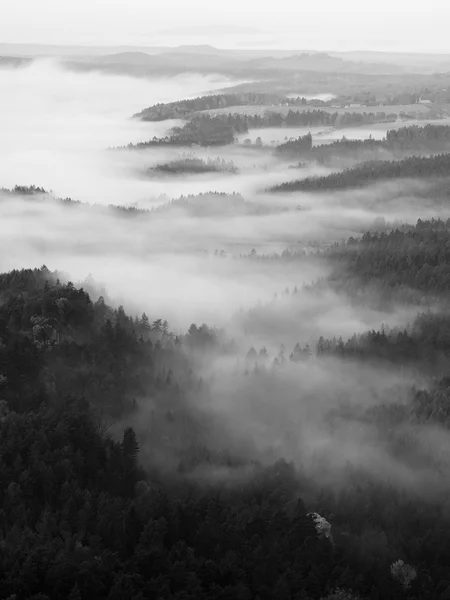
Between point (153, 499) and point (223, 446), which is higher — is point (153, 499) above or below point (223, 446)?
above

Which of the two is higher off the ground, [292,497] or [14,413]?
[14,413]

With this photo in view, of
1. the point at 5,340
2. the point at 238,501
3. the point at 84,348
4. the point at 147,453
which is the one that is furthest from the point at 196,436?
the point at 5,340

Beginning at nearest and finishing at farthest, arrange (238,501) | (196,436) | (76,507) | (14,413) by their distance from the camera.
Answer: (76,507) → (238,501) → (14,413) → (196,436)

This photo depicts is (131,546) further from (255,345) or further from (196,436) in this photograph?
(255,345)

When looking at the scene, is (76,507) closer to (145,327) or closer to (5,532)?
(5,532)

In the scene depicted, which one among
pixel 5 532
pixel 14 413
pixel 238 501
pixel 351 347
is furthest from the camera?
pixel 351 347

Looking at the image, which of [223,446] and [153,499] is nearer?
[153,499]

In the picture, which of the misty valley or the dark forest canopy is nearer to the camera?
the dark forest canopy

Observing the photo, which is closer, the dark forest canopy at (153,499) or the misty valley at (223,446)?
the dark forest canopy at (153,499)

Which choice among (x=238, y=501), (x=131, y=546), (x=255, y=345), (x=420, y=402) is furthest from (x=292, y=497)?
(x=255, y=345)

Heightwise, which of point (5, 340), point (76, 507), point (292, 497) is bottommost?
point (292, 497)

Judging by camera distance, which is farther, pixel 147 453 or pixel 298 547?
pixel 147 453
